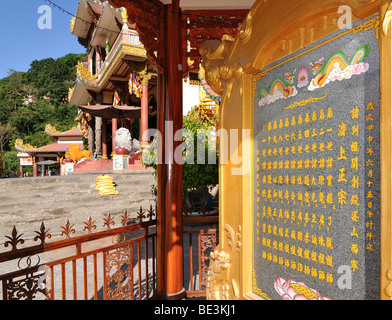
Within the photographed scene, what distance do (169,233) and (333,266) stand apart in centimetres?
200

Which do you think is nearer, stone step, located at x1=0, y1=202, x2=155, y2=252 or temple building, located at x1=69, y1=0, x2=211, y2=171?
stone step, located at x1=0, y1=202, x2=155, y2=252

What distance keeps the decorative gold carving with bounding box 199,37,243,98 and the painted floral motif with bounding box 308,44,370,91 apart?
63 centimetres

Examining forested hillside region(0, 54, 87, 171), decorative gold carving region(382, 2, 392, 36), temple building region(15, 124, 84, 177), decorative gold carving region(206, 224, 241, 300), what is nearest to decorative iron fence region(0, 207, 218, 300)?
decorative gold carving region(206, 224, 241, 300)

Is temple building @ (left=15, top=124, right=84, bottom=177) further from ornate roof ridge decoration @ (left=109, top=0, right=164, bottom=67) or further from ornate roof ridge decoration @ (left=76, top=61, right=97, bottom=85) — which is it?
ornate roof ridge decoration @ (left=109, top=0, right=164, bottom=67)

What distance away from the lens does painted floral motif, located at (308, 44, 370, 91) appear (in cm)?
123

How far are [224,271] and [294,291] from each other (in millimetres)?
600

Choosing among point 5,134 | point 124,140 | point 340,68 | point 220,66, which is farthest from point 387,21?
point 5,134

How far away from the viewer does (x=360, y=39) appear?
49.0 inches

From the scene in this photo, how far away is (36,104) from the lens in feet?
120

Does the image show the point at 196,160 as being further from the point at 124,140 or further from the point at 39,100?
the point at 39,100
